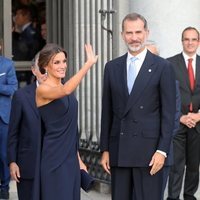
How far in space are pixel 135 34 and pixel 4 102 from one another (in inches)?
117

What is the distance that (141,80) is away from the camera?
5.36m

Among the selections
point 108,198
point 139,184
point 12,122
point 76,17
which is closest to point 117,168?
point 139,184

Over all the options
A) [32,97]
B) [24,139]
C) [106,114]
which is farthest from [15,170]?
[106,114]

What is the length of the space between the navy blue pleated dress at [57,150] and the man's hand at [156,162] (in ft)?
2.01

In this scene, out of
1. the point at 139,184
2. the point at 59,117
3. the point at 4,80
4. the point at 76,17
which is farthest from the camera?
the point at 76,17

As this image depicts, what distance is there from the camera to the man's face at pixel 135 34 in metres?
5.33

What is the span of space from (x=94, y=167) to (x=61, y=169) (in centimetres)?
339

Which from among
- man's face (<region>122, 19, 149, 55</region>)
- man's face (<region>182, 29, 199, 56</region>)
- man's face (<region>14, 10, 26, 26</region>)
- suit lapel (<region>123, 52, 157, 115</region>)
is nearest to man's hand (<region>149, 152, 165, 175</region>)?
suit lapel (<region>123, 52, 157, 115</region>)

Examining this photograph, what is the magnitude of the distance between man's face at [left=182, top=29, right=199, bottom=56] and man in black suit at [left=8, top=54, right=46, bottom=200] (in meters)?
2.34

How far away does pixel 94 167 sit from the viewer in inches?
334

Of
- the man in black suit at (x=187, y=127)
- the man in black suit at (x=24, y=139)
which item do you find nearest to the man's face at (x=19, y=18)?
the man in black suit at (x=187, y=127)

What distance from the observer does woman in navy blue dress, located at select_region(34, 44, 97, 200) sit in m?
5.09

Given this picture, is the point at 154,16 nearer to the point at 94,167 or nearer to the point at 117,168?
the point at 94,167

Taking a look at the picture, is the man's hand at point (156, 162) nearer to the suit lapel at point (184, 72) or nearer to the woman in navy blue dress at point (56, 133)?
the woman in navy blue dress at point (56, 133)
